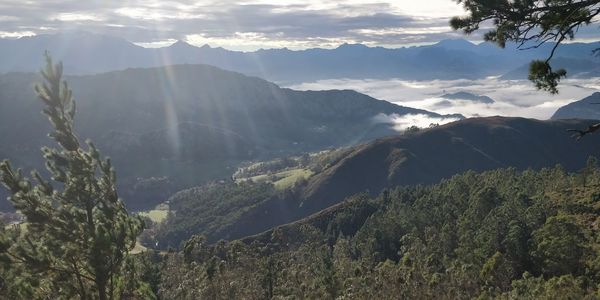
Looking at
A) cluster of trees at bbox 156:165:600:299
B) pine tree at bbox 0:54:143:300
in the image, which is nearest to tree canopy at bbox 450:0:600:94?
pine tree at bbox 0:54:143:300

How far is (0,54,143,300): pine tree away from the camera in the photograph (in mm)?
22328

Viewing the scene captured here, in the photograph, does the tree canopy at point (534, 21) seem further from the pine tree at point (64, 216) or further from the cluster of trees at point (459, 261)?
the cluster of trees at point (459, 261)

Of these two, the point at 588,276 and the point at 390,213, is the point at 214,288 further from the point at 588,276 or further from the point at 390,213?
the point at 390,213

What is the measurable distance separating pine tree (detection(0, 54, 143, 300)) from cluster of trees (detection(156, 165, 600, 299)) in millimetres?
35699

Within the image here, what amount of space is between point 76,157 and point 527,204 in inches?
4015

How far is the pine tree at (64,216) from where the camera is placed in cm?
2233

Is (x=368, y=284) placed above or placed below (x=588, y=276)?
below

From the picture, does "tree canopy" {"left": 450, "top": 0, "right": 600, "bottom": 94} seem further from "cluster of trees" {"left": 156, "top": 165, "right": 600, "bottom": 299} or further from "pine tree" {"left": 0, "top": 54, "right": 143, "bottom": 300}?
"cluster of trees" {"left": 156, "top": 165, "right": 600, "bottom": 299}

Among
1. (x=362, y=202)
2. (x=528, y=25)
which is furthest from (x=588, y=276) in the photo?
(x=362, y=202)

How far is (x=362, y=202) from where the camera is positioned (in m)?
190

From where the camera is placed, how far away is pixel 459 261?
8344 centimetres

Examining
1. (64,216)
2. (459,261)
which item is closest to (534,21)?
(64,216)

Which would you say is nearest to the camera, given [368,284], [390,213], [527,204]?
[368,284]

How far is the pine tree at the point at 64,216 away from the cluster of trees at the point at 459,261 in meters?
35.7
